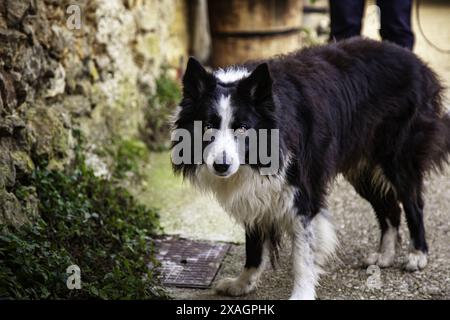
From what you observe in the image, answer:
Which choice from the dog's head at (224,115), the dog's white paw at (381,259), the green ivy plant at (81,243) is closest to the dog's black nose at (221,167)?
the dog's head at (224,115)

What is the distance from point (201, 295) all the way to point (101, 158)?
1.62 meters

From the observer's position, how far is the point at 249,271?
4.07 m

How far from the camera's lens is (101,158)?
5.27 meters

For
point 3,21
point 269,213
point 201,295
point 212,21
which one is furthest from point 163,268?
point 212,21

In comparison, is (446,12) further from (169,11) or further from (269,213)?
(269,213)

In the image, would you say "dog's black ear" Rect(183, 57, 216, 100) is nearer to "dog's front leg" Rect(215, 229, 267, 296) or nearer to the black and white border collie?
the black and white border collie

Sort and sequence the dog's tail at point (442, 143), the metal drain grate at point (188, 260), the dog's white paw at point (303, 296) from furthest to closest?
the dog's tail at point (442, 143) < the metal drain grate at point (188, 260) < the dog's white paw at point (303, 296)

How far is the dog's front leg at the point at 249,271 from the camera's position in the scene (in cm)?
404

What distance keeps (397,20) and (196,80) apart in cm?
237

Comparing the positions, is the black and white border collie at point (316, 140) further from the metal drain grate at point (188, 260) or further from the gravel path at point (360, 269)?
the metal drain grate at point (188, 260)

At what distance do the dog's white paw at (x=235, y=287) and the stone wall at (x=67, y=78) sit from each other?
1.12 m

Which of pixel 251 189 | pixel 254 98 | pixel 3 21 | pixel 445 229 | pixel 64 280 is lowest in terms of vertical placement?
pixel 445 229

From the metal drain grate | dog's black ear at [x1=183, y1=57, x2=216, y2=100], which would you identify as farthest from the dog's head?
the metal drain grate

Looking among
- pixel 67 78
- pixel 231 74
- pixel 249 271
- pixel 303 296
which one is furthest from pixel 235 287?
pixel 67 78
